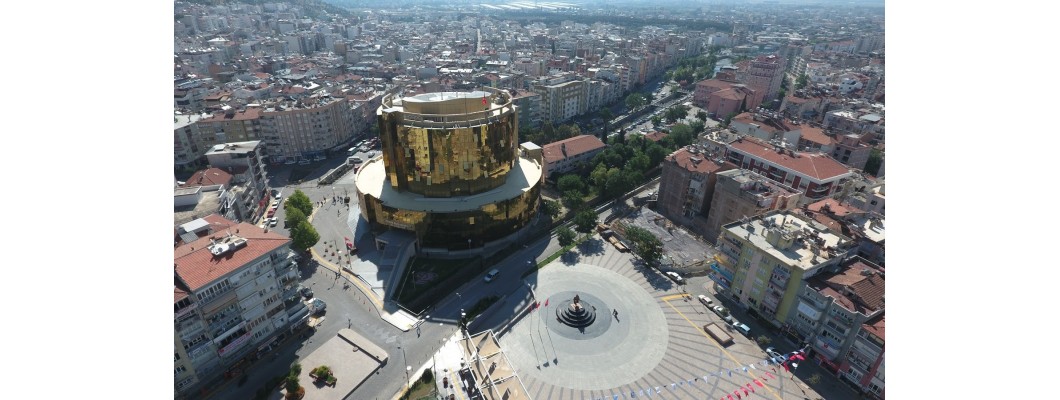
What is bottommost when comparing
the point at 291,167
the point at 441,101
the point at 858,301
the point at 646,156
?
the point at 291,167

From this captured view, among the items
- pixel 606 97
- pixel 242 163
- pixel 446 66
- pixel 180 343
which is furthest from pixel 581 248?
pixel 446 66

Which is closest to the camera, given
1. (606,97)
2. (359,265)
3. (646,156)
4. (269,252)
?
(269,252)

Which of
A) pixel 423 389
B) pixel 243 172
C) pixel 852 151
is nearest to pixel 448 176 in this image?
pixel 423 389

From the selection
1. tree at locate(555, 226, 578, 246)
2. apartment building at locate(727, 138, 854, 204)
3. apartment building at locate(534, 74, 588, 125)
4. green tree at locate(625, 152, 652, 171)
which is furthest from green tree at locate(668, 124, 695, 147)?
tree at locate(555, 226, 578, 246)

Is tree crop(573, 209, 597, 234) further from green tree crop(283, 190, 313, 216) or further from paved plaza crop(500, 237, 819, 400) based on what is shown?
green tree crop(283, 190, 313, 216)

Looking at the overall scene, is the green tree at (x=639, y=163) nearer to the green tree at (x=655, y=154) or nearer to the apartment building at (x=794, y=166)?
the green tree at (x=655, y=154)

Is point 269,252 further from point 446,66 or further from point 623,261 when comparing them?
point 446,66

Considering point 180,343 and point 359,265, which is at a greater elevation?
point 180,343
